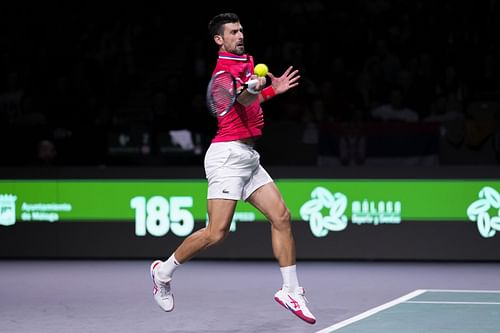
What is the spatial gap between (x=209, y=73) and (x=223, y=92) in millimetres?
8616

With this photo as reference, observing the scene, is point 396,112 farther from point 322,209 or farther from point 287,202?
point 287,202

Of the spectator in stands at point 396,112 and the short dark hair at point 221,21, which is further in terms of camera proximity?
the spectator in stands at point 396,112

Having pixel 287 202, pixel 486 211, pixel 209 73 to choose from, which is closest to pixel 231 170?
pixel 287 202

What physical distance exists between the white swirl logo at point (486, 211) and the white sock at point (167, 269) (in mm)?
4954

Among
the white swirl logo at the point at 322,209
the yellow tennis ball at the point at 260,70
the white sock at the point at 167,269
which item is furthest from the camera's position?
the white swirl logo at the point at 322,209

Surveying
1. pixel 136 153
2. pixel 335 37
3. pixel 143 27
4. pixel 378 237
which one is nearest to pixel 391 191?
pixel 378 237


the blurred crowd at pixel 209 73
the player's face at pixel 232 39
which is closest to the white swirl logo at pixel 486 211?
the blurred crowd at pixel 209 73

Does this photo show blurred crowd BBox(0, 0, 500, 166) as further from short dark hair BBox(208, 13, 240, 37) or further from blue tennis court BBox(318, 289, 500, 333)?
short dark hair BBox(208, 13, 240, 37)

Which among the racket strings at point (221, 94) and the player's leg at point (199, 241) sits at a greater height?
the racket strings at point (221, 94)

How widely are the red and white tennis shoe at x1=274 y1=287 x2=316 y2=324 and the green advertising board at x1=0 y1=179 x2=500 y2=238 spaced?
453cm

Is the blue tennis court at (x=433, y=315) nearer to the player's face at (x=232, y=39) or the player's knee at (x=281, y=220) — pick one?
the player's knee at (x=281, y=220)

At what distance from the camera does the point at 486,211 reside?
11.5 metres

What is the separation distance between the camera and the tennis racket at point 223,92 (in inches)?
275

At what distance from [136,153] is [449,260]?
12.0 ft
